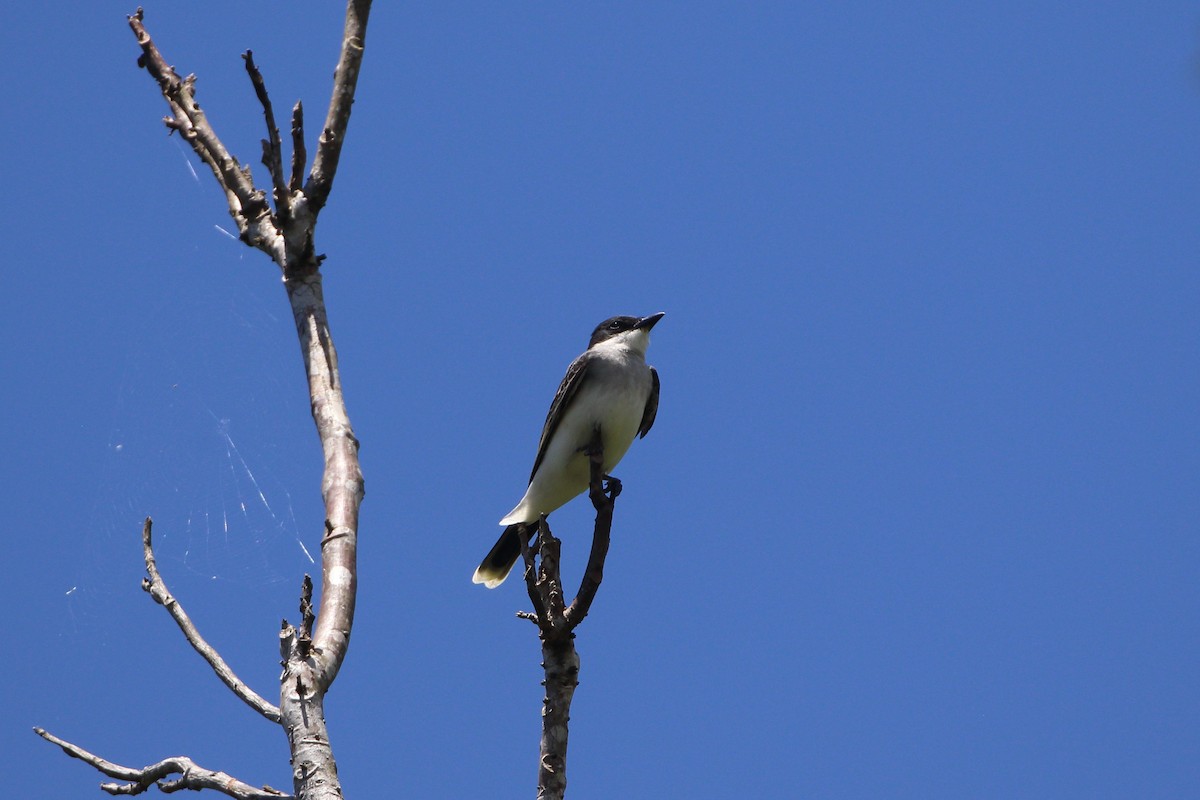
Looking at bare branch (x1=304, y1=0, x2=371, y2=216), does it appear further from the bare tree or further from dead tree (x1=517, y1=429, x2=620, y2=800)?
dead tree (x1=517, y1=429, x2=620, y2=800)

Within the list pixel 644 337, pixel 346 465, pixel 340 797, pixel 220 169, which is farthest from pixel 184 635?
pixel 644 337

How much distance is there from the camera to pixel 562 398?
328 inches

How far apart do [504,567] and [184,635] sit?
3.35 meters

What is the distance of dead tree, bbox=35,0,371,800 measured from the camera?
166 inches

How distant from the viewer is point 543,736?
4.77 metres

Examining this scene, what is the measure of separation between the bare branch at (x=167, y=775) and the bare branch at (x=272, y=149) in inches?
88.1

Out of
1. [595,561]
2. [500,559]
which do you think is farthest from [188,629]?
[500,559]

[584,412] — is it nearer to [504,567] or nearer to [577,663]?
[504,567]

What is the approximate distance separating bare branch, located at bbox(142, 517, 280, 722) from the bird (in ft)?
10.2

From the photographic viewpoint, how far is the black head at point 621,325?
9.01m

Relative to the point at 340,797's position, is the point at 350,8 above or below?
above

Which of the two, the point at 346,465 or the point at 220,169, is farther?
the point at 220,169

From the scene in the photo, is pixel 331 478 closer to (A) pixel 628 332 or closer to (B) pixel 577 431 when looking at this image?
(B) pixel 577 431

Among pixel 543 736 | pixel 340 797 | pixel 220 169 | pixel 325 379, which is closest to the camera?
pixel 340 797
